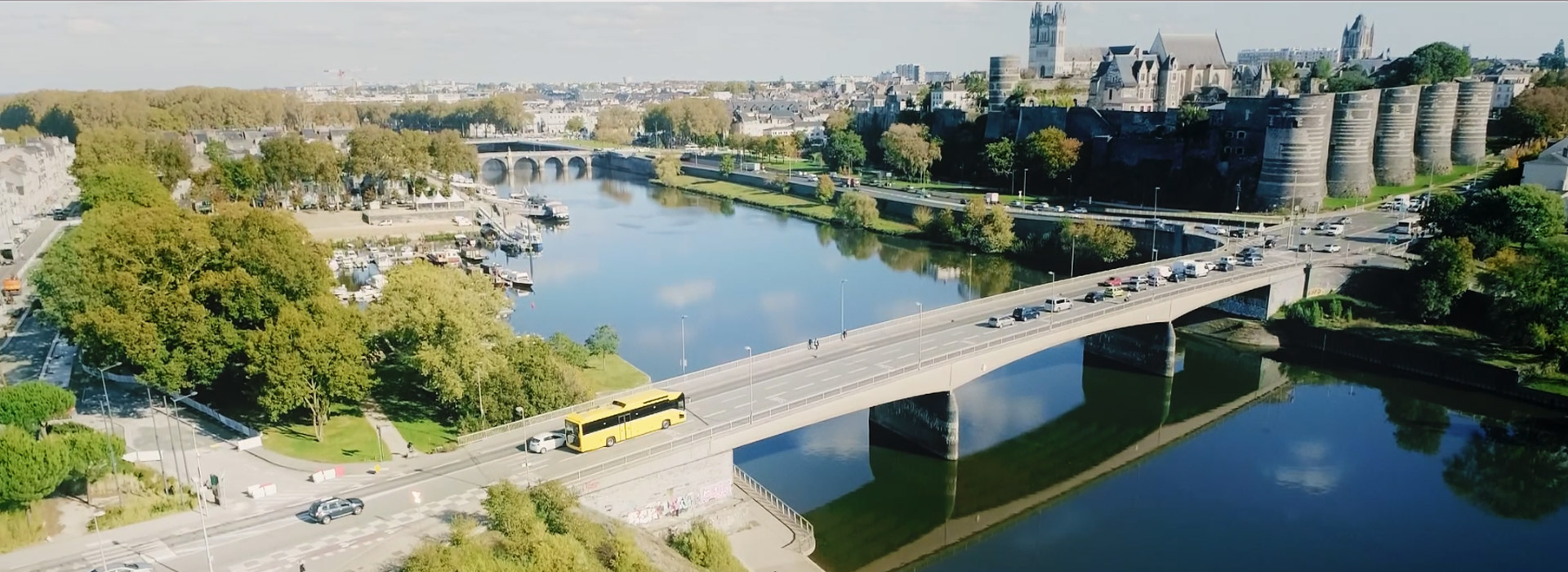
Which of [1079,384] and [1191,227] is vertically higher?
[1191,227]

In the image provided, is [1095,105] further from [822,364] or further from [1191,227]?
[822,364]

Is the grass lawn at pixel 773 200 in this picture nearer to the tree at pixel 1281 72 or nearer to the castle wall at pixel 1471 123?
the castle wall at pixel 1471 123

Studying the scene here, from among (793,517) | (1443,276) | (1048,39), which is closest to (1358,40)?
(1048,39)

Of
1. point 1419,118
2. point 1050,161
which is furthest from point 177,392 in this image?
point 1419,118

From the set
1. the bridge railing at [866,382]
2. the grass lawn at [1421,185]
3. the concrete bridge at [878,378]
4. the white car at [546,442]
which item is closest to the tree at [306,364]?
the concrete bridge at [878,378]

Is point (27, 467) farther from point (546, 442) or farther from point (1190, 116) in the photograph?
point (1190, 116)
